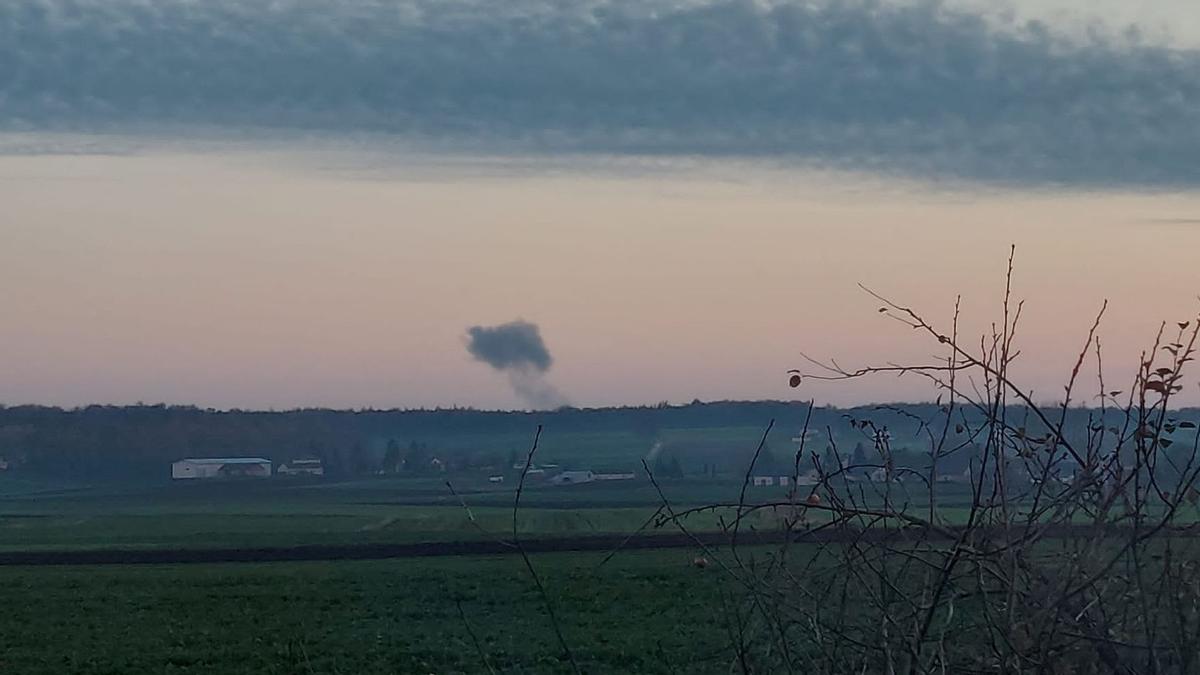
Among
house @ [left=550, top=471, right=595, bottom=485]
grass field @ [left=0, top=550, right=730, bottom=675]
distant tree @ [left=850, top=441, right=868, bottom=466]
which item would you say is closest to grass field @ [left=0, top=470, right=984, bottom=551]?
house @ [left=550, top=471, right=595, bottom=485]

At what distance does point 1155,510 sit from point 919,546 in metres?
0.50

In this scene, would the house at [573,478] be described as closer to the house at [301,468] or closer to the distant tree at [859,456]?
the house at [301,468]

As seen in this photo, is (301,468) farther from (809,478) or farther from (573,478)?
(809,478)

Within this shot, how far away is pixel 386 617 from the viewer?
22734 millimetres

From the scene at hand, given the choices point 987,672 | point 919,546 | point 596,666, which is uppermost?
point 919,546

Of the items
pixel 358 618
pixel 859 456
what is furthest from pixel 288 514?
pixel 859 456

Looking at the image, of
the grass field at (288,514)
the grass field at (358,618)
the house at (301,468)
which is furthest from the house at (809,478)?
the house at (301,468)

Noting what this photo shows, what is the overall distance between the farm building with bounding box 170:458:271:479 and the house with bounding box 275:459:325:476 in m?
1.00

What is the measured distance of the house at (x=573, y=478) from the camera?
63294 mm

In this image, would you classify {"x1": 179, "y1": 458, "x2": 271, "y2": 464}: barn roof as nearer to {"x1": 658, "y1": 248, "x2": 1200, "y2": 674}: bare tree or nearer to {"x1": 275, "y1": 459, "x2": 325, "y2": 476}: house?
{"x1": 275, "y1": 459, "x2": 325, "y2": 476}: house

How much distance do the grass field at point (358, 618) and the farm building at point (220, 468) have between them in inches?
2519

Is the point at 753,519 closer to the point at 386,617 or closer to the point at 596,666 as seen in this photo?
the point at 596,666

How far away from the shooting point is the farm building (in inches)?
3863

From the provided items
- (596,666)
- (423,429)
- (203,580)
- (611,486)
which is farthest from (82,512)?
(596,666)
